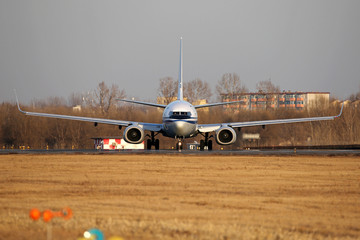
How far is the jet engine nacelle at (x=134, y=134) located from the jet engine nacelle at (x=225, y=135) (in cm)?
555

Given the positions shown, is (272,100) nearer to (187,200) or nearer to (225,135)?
(225,135)

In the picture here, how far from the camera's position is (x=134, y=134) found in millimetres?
42812

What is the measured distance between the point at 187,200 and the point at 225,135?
28203mm

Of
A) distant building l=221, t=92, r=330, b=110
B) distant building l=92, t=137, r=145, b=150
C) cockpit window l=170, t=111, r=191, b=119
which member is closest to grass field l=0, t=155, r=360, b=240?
cockpit window l=170, t=111, r=191, b=119

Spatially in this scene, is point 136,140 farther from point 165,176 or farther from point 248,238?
point 248,238

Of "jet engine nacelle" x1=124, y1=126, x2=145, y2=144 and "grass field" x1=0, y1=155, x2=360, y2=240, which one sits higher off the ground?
"jet engine nacelle" x1=124, y1=126, x2=145, y2=144

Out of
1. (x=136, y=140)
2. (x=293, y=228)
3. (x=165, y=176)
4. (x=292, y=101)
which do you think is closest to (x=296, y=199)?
(x=293, y=228)

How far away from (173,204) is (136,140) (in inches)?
1105

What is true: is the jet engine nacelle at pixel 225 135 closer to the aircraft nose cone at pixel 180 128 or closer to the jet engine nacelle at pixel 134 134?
the aircraft nose cone at pixel 180 128

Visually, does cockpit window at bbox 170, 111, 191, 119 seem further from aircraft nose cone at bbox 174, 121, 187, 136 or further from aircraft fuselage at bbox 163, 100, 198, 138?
aircraft nose cone at bbox 174, 121, 187, 136

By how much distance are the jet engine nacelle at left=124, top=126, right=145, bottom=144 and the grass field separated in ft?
52.3

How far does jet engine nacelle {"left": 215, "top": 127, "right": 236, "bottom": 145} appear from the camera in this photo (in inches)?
1702

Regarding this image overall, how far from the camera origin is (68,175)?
73.5 feet

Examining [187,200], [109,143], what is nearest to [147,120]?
[109,143]
